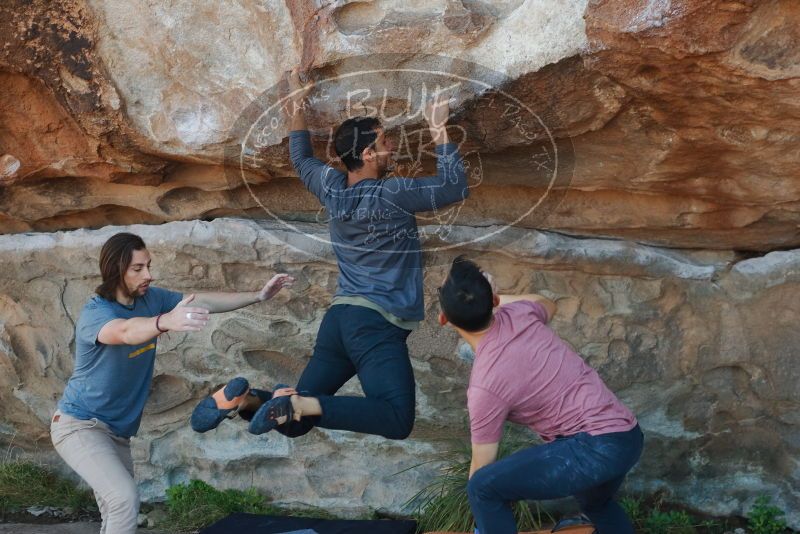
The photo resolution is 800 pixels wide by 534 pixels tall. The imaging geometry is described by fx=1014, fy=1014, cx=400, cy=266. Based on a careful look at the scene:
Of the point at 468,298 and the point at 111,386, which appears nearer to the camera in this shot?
the point at 468,298

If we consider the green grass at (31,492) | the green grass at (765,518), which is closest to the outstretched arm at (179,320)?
the green grass at (31,492)

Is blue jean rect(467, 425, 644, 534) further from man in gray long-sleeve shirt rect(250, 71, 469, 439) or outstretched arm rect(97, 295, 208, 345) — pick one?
outstretched arm rect(97, 295, 208, 345)

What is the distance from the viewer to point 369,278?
387 cm

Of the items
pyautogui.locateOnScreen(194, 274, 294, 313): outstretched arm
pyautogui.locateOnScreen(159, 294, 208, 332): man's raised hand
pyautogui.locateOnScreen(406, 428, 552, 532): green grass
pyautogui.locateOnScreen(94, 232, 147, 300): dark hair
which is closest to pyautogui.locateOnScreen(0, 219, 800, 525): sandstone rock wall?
pyautogui.locateOnScreen(406, 428, 552, 532): green grass

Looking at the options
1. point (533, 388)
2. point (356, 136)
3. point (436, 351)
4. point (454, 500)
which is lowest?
point (454, 500)

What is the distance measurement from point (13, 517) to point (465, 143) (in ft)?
10.5

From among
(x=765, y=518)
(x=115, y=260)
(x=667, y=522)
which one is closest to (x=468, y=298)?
(x=115, y=260)

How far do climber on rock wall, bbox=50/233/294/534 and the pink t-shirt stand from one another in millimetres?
1071

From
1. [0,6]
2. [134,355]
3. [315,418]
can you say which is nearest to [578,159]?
[315,418]

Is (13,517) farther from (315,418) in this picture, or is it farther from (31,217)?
(315,418)

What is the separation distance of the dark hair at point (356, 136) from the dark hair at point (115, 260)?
0.88 meters

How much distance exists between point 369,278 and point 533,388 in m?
0.84

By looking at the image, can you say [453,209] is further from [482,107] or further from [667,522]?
[667,522]

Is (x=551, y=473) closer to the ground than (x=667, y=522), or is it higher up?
higher up
